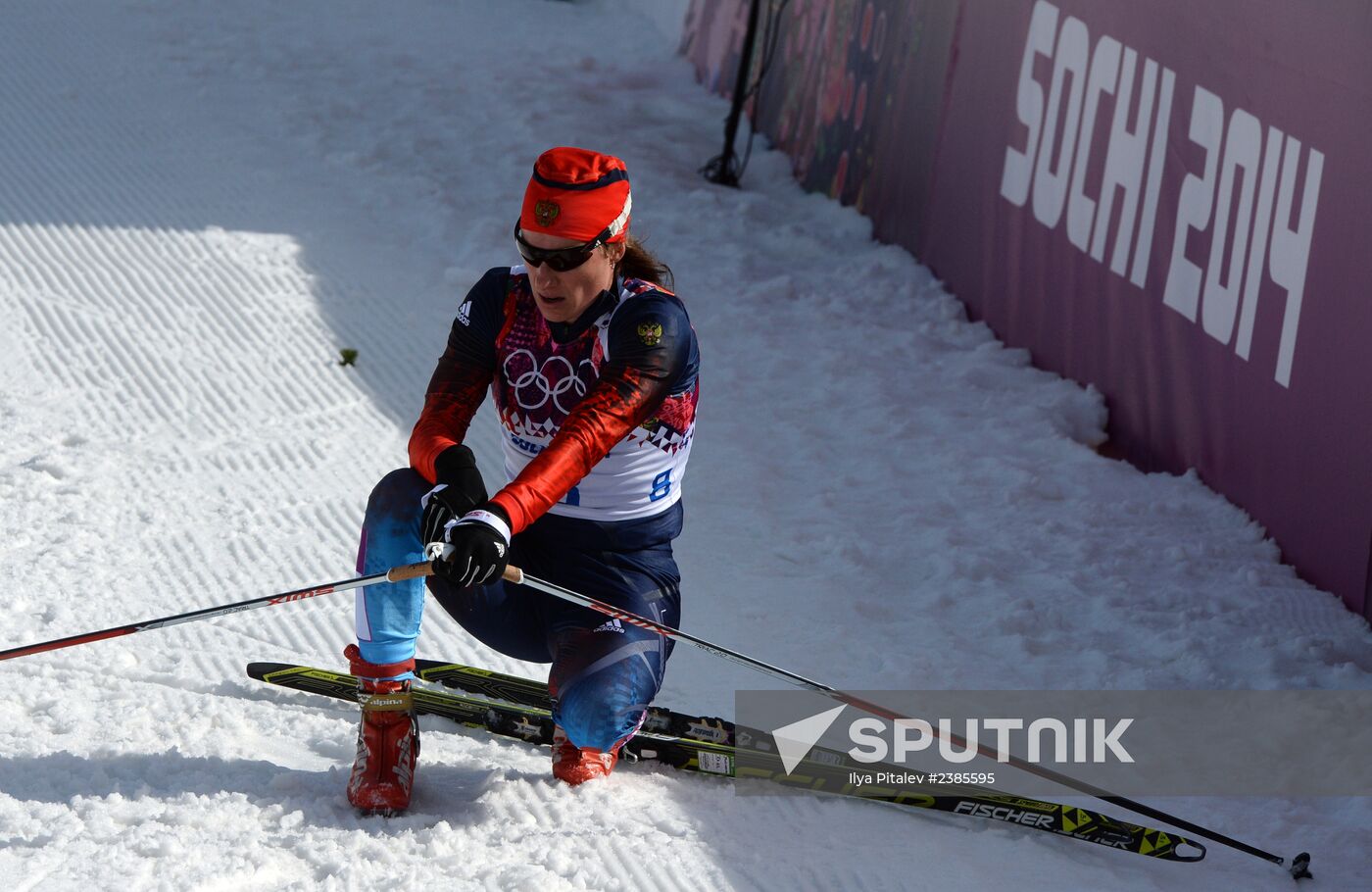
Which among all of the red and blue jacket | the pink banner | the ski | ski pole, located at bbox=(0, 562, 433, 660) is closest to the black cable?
the pink banner

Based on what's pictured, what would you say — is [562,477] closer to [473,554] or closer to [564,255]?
[473,554]

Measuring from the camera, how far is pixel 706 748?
3.11m

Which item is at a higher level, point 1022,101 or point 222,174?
point 1022,101

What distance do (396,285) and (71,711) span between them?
308 cm

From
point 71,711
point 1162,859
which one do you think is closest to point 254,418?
point 71,711

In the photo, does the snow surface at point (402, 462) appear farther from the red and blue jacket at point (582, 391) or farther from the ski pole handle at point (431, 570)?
the red and blue jacket at point (582, 391)

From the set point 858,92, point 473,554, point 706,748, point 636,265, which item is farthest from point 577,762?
point 858,92

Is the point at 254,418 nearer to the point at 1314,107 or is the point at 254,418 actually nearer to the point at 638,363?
the point at 638,363

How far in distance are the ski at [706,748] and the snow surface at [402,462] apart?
0.04 meters

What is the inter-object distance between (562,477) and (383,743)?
62 centimetres

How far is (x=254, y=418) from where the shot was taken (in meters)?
4.80

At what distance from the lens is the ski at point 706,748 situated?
9.62 feet

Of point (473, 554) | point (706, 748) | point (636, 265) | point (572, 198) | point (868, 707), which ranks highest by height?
point (572, 198)

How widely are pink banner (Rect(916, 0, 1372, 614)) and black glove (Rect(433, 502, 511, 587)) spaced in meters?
2.60
